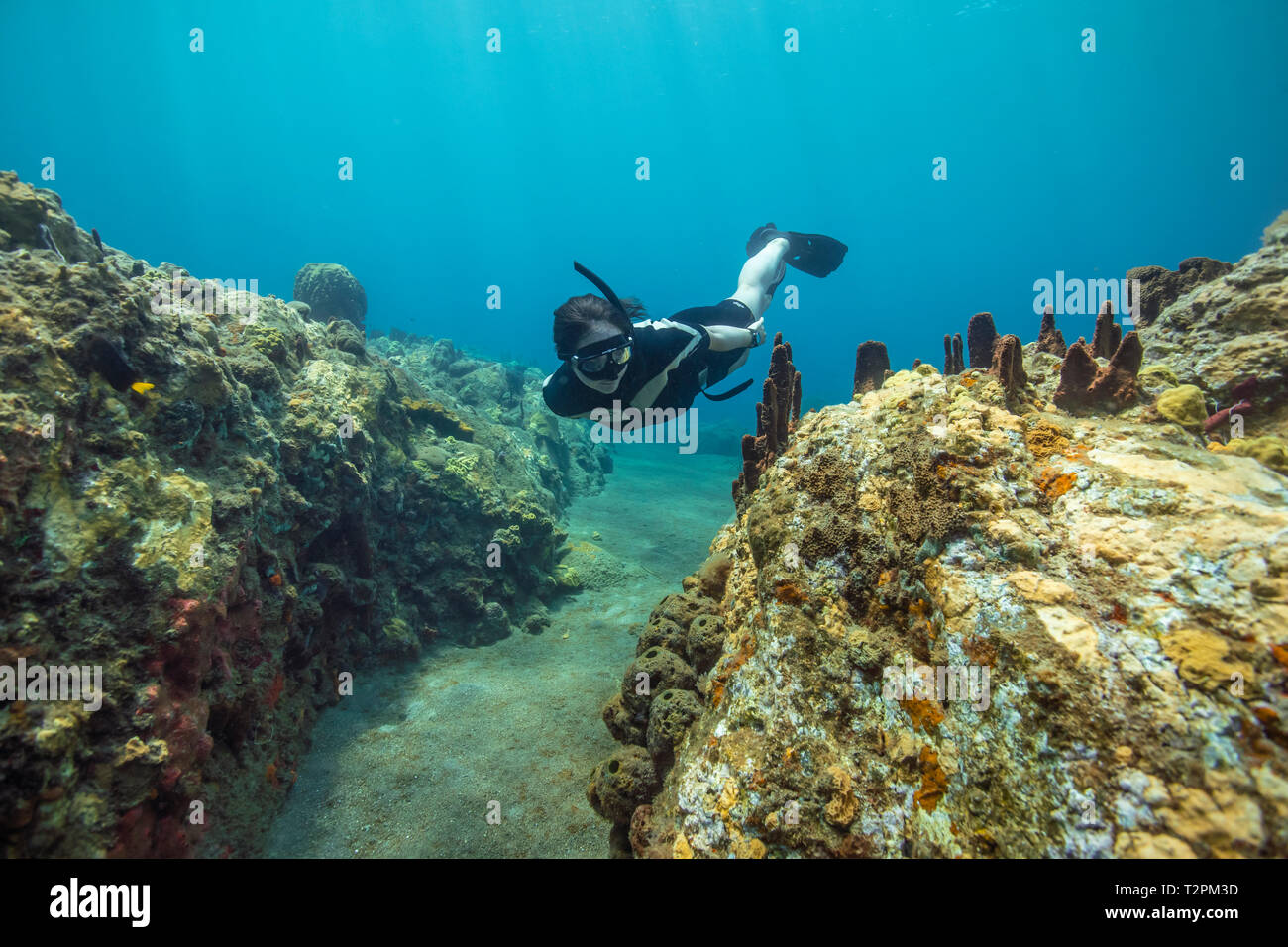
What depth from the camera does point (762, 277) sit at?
6.20 m

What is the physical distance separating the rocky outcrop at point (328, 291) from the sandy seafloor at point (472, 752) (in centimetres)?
1476

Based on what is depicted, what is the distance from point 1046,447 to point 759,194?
115386 mm

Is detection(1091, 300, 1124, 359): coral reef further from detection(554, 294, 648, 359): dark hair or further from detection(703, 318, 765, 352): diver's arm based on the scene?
detection(554, 294, 648, 359): dark hair

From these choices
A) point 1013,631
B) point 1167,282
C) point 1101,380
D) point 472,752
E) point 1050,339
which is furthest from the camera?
point 1167,282

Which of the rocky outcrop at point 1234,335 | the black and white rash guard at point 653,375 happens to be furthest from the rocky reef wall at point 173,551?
the rocky outcrop at point 1234,335

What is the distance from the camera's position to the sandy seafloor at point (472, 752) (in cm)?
421

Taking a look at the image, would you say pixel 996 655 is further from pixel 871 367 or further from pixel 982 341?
pixel 982 341

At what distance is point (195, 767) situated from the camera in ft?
11.9

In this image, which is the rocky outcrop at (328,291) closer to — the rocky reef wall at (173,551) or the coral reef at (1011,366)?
the rocky reef wall at (173,551)

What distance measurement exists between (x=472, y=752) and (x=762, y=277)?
6.34 metres

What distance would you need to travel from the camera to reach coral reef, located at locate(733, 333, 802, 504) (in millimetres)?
5379

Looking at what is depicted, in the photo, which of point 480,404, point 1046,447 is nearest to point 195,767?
point 1046,447

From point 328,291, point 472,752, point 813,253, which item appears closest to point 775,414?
point 813,253
